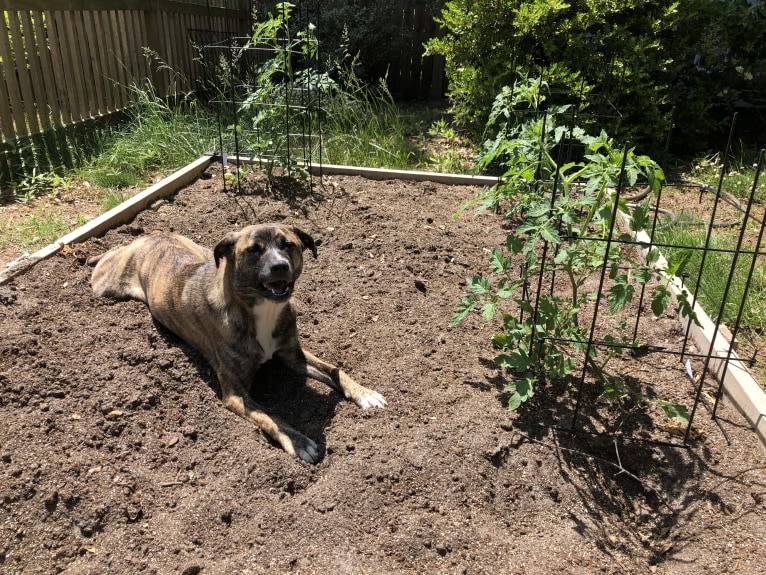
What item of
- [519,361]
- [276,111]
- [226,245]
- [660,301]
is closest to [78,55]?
[276,111]

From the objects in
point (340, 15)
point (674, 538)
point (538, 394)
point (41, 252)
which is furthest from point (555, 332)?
point (340, 15)

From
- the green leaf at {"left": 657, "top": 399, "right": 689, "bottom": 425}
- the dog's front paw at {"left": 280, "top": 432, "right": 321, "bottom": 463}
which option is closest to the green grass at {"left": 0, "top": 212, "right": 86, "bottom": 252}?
the dog's front paw at {"left": 280, "top": 432, "right": 321, "bottom": 463}

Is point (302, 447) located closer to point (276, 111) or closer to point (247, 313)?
point (247, 313)

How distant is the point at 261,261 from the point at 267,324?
48 cm

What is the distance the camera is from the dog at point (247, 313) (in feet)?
11.8

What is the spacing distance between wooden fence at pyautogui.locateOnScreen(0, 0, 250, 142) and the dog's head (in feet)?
16.7

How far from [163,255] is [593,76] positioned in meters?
5.74

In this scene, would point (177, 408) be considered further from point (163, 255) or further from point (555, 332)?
point (555, 332)

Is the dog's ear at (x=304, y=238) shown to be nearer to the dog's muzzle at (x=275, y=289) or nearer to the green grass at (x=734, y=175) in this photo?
the dog's muzzle at (x=275, y=289)

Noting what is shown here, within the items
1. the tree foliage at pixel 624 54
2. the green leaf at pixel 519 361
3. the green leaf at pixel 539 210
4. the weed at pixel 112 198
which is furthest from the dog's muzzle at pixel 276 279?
the tree foliage at pixel 624 54

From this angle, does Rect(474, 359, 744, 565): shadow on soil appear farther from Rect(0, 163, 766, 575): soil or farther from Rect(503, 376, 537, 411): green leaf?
Rect(503, 376, 537, 411): green leaf

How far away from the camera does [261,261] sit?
362 centimetres

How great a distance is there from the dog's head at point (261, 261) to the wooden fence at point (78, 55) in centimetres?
509

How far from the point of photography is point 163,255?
4586 millimetres
